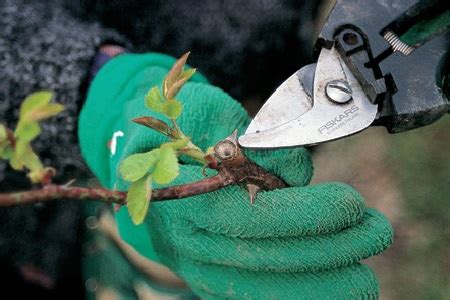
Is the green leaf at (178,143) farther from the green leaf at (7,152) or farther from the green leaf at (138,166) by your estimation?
the green leaf at (7,152)

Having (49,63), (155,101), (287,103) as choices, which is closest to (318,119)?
(287,103)

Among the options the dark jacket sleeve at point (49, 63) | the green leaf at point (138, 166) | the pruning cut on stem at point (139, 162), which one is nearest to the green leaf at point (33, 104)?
the pruning cut on stem at point (139, 162)

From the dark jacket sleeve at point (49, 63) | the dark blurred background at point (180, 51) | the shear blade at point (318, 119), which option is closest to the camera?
the shear blade at point (318, 119)

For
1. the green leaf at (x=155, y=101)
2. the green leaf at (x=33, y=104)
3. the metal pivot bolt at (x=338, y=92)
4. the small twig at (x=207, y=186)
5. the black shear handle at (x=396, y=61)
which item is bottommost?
the small twig at (x=207, y=186)

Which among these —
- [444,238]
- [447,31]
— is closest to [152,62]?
[447,31]

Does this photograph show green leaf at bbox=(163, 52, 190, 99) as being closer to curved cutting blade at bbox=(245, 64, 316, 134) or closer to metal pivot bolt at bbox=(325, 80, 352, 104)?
curved cutting blade at bbox=(245, 64, 316, 134)

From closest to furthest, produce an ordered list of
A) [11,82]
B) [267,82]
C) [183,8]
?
[11,82] < [183,8] < [267,82]

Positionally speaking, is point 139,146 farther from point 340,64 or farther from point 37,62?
point 37,62
